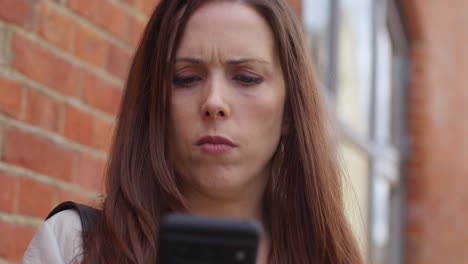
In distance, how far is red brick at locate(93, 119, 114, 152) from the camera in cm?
275

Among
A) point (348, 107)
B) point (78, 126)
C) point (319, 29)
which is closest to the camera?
point (78, 126)

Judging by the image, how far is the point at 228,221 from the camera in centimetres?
100

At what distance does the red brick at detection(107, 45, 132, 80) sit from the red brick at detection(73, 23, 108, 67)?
0.12 feet

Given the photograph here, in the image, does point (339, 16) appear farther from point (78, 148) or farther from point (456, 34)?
point (78, 148)

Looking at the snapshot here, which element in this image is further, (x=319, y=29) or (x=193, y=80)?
(x=319, y=29)

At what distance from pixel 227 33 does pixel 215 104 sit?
7.1 inches

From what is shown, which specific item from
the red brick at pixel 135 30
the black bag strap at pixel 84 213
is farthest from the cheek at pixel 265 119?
the red brick at pixel 135 30

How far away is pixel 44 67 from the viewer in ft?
8.17

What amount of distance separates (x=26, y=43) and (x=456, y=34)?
6047 millimetres

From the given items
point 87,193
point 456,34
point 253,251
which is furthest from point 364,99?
point 253,251

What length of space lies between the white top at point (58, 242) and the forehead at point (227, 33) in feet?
1.40

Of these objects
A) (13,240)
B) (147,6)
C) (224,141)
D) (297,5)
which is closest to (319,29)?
(297,5)

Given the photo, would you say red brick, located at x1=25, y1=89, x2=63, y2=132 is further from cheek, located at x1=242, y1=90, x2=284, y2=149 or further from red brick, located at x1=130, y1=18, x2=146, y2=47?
cheek, located at x1=242, y1=90, x2=284, y2=149

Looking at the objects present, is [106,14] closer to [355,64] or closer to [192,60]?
[192,60]
